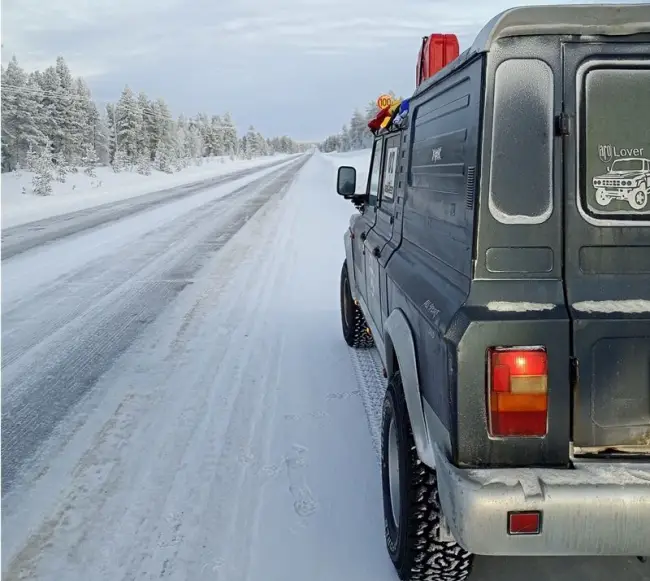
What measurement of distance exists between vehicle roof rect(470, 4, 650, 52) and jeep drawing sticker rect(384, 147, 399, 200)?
1.98m

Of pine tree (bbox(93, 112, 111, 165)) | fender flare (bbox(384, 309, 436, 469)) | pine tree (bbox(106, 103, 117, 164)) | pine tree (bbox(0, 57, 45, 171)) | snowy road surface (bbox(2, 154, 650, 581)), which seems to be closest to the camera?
fender flare (bbox(384, 309, 436, 469))

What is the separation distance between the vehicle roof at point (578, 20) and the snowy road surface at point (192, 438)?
2.27 m

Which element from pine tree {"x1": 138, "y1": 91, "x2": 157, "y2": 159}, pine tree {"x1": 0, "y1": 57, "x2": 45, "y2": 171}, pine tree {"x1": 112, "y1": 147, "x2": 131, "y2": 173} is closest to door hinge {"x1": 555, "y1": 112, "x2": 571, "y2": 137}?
pine tree {"x1": 112, "y1": 147, "x2": 131, "y2": 173}

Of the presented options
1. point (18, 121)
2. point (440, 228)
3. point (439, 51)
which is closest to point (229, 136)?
point (18, 121)

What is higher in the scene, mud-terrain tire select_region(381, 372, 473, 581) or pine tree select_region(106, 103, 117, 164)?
pine tree select_region(106, 103, 117, 164)

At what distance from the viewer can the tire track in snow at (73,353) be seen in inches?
177

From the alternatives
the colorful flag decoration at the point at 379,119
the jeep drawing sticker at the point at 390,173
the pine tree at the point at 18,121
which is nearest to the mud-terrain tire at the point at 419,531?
the jeep drawing sticker at the point at 390,173

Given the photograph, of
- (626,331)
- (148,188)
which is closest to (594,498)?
(626,331)

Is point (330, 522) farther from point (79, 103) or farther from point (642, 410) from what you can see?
point (79, 103)

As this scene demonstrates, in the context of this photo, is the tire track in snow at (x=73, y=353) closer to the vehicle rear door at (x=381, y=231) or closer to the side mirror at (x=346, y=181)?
the vehicle rear door at (x=381, y=231)

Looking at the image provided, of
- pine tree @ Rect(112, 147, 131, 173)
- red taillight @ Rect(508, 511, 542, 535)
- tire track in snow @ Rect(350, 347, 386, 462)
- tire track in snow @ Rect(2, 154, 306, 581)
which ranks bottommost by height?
tire track in snow @ Rect(2, 154, 306, 581)

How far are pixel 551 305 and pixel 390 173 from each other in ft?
8.09

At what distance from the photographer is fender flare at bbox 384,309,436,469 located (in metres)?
2.57

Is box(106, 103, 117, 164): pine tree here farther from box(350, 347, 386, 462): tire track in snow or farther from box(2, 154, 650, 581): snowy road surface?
box(350, 347, 386, 462): tire track in snow
